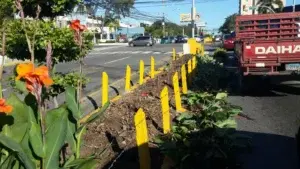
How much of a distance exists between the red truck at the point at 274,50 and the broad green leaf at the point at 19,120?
899 centimetres

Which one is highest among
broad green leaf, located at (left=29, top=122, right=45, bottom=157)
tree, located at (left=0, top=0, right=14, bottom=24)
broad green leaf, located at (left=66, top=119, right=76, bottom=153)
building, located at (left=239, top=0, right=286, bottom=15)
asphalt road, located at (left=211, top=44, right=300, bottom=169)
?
building, located at (left=239, top=0, right=286, bottom=15)

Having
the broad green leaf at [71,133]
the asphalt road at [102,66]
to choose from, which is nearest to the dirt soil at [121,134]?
the broad green leaf at [71,133]

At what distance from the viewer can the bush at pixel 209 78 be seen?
1273cm

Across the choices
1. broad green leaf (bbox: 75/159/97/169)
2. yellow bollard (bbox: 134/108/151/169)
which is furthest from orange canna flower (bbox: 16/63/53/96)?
yellow bollard (bbox: 134/108/151/169)

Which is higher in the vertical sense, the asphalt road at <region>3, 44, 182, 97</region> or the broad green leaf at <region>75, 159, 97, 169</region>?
the broad green leaf at <region>75, 159, 97, 169</region>

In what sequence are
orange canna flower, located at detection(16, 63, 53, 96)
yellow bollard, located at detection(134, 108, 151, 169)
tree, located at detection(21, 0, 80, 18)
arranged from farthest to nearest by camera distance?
tree, located at detection(21, 0, 80, 18)
yellow bollard, located at detection(134, 108, 151, 169)
orange canna flower, located at detection(16, 63, 53, 96)

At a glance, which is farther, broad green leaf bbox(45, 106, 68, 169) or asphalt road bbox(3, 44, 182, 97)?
asphalt road bbox(3, 44, 182, 97)

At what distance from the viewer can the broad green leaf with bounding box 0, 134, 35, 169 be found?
8.44 feet

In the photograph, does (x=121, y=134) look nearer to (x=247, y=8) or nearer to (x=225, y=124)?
(x=225, y=124)

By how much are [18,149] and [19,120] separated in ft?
1.31

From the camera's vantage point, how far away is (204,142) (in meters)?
5.69

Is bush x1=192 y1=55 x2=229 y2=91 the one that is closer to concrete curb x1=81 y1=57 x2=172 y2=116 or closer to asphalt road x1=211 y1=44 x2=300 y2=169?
asphalt road x1=211 y1=44 x2=300 y2=169

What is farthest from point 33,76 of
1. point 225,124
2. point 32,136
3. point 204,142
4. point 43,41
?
point 225,124

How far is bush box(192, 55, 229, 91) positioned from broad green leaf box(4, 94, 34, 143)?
9126 mm
